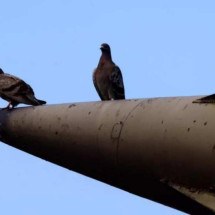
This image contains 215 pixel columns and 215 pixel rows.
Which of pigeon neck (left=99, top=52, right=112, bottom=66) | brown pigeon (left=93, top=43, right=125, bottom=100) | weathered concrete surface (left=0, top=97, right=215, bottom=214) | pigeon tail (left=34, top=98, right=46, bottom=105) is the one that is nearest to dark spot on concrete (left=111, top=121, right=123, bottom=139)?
weathered concrete surface (left=0, top=97, right=215, bottom=214)

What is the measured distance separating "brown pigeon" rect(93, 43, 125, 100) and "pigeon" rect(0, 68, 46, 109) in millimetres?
1279

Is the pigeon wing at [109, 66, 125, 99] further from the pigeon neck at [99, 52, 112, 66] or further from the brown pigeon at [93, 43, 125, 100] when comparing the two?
the pigeon neck at [99, 52, 112, 66]

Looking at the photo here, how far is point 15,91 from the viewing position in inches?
468

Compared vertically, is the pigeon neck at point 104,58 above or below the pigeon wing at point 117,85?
above

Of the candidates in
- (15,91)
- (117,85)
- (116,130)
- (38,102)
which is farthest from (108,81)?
(116,130)

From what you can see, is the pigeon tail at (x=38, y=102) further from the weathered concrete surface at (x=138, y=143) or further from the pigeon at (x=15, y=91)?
the weathered concrete surface at (x=138, y=143)

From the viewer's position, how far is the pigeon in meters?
11.1

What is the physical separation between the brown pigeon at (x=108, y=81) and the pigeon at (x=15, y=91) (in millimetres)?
1279

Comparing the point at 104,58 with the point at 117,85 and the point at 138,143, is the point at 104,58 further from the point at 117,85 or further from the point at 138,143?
the point at 138,143

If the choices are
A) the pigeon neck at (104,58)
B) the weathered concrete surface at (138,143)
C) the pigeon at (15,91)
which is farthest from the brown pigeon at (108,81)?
the weathered concrete surface at (138,143)

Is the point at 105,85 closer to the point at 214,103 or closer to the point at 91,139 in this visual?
the point at 91,139

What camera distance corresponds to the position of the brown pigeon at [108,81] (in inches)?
480

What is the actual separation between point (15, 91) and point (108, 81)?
152 centimetres

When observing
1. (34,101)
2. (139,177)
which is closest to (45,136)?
(139,177)
